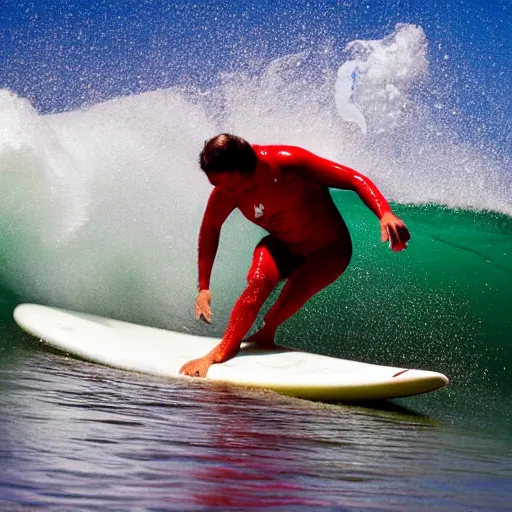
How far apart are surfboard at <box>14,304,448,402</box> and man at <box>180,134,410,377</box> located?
0.58 ft

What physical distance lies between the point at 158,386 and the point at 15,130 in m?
4.97

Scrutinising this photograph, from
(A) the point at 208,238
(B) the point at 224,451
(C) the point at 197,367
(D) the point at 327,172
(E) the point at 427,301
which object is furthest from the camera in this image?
(E) the point at 427,301

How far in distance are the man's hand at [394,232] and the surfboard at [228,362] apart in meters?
0.51

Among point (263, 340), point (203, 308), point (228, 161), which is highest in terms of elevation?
point (228, 161)

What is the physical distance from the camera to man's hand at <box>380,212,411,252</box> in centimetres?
375

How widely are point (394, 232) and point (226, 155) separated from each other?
781 mm

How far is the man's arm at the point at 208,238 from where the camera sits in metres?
4.31

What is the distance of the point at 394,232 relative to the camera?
376 centimetres

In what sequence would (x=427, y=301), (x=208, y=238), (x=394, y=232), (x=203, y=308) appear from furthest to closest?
(x=427, y=301), (x=208, y=238), (x=203, y=308), (x=394, y=232)

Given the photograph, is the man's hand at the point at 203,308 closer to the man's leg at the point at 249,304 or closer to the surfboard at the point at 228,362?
the man's leg at the point at 249,304

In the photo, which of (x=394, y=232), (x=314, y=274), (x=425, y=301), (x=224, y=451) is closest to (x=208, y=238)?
(x=314, y=274)

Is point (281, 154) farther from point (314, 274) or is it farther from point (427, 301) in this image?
point (427, 301)

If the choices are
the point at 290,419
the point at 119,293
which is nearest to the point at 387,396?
the point at 290,419

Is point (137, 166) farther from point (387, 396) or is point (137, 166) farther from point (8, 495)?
point (8, 495)
